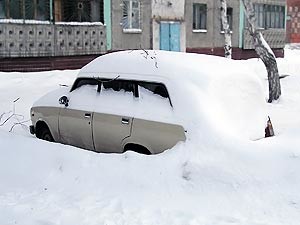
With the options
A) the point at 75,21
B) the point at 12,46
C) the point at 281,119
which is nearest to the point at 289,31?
the point at 75,21

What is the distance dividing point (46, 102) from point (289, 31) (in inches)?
1586

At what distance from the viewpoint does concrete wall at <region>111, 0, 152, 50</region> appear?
21.0 metres

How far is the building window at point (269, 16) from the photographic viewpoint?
96.3ft

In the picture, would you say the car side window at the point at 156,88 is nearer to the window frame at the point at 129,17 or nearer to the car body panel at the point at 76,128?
the car body panel at the point at 76,128

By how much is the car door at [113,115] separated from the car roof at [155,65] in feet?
0.64

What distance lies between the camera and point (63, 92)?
7.63 meters

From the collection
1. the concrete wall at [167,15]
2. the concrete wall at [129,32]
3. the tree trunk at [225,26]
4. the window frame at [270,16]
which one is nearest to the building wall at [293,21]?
the window frame at [270,16]

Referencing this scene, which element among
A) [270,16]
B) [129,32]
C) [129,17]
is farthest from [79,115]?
[270,16]

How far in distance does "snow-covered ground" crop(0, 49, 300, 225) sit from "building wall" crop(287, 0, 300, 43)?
40857 millimetres

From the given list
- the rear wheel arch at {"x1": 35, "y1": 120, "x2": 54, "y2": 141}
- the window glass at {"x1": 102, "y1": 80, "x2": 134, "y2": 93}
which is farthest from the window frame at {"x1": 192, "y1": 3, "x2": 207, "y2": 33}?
the window glass at {"x1": 102, "y1": 80, "x2": 134, "y2": 93}

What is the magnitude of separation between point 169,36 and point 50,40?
7.03 meters

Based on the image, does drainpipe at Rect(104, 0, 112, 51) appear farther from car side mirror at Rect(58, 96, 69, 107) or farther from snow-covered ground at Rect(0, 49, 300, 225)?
snow-covered ground at Rect(0, 49, 300, 225)

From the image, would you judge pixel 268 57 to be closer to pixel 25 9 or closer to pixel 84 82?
pixel 84 82

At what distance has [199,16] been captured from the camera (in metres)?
25.4
